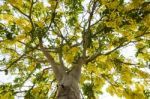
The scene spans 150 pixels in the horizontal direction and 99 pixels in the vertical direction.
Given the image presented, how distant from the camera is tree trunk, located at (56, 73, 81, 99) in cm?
609

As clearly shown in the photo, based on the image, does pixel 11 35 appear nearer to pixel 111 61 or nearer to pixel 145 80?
pixel 111 61

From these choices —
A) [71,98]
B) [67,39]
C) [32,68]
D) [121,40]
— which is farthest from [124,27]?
[32,68]

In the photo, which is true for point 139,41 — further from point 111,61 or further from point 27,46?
point 27,46

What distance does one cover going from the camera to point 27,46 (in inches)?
315

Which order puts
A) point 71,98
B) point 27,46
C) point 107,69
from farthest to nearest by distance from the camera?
1. point 107,69
2. point 27,46
3. point 71,98

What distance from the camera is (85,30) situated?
776 centimetres

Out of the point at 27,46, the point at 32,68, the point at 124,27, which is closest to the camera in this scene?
the point at 124,27

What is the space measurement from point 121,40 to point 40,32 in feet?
7.58

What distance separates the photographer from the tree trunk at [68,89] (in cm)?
609

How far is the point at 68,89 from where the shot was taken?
245 inches

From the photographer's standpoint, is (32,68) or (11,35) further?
(32,68)

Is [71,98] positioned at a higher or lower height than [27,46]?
lower

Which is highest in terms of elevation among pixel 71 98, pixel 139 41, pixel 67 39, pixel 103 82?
pixel 67 39

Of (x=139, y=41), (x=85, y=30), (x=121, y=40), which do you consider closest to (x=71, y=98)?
(x=85, y=30)
